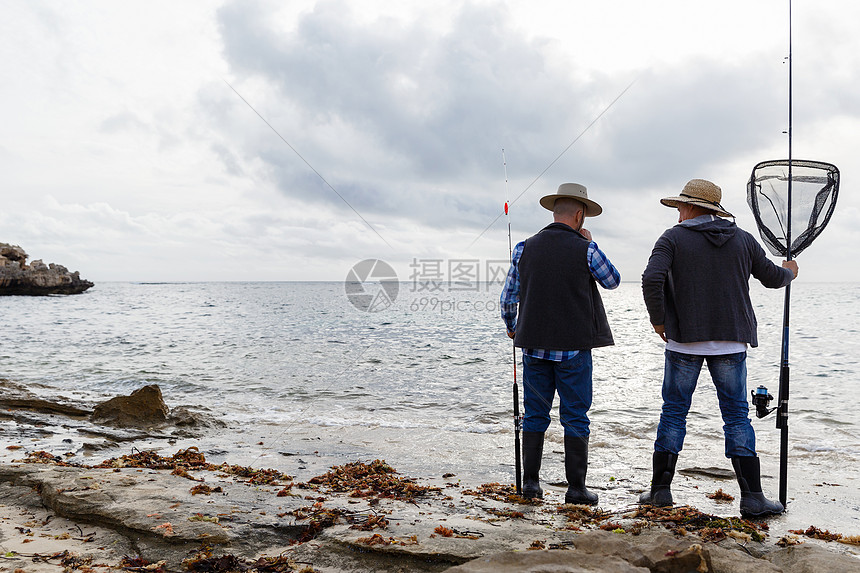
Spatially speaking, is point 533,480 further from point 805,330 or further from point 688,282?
point 805,330

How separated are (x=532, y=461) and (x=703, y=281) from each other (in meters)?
1.86

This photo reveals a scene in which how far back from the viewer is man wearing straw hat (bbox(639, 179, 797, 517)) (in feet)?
12.6

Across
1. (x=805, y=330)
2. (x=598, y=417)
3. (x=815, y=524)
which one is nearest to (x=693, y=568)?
(x=815, y=524)

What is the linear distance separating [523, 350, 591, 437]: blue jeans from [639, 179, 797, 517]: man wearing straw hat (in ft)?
1.90

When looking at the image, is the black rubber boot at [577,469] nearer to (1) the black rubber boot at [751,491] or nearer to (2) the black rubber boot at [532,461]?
(2) the black rubber boot at [532,461]

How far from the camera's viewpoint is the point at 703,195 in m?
4.07

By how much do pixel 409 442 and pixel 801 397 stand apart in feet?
24.9

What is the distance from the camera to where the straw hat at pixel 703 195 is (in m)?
4.04

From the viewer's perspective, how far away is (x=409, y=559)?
279 cm

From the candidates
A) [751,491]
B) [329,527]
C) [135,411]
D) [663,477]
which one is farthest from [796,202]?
[135,411]

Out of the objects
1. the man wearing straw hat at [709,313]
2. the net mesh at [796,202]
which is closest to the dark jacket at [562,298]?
the man wearing straw hat at [709,313]

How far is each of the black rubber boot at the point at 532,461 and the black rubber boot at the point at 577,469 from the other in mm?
214

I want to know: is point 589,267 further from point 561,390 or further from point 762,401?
point 762,401

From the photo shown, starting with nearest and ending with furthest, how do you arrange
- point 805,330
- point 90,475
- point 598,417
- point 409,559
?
point 409,559
point 90,475
point 598,417
point 805,330
